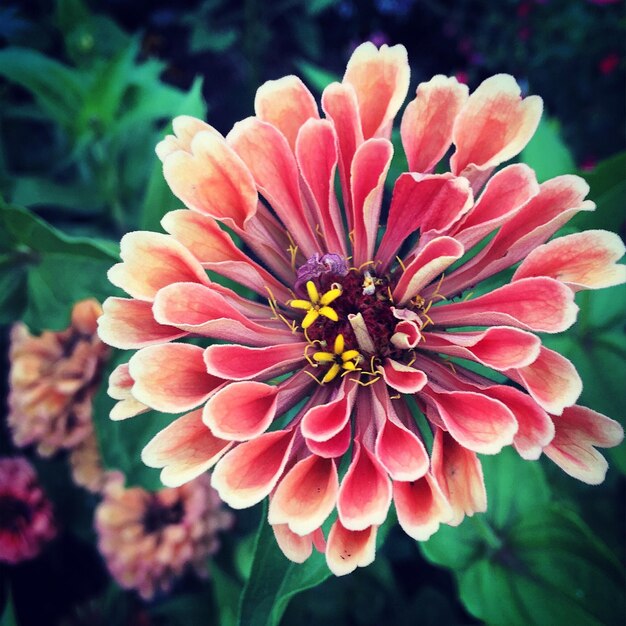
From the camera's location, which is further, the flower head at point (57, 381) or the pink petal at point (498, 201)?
the flower head at point (57, 381)

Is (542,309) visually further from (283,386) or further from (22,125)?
(22,125)

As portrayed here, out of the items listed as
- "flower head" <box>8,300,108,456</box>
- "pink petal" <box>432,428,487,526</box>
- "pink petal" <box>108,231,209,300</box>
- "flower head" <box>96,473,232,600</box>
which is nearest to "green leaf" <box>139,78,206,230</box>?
"flower head" <box>8,300,108,456</box>

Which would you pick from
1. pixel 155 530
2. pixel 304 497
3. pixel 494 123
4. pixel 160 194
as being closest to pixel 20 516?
pixel 155 530

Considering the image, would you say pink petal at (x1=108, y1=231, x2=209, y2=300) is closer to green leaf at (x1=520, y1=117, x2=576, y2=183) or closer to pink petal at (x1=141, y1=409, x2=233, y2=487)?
pink petal at (x1=141, y1=409, x2=233, y2=487)

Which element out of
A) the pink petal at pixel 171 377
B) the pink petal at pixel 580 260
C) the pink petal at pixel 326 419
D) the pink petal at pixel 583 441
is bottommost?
the pink petal at pixel 171 377

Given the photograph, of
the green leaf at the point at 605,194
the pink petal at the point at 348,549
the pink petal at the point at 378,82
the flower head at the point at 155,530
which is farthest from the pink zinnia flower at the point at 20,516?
the green leaf at the point at 605,194

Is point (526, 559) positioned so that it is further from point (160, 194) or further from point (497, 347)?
point (160, 194)

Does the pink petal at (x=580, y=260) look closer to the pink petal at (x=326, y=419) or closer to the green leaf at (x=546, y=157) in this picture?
the pink petal at (x=326, y=419)
